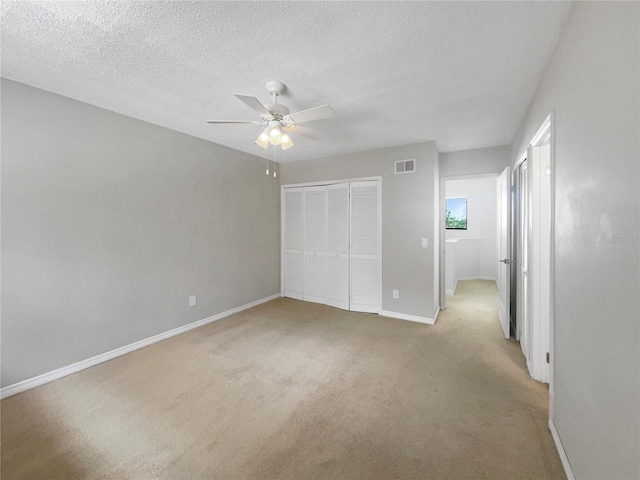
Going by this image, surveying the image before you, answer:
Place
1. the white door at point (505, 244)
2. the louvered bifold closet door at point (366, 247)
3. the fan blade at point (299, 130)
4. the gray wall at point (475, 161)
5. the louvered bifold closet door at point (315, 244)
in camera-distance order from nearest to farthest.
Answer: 1. the fan blade at point (299, 130)
2. the white door at point (505, 244)
3. the gray wall at point (475, 161)
4. the louvered bifold closet door at point (366, 247)
5. the louvered bifold closet door at point (315, 244)

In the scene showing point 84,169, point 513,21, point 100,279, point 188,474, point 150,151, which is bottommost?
point 188,474

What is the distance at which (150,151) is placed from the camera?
3012 mm

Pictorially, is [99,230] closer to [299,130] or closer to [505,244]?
[299,130]

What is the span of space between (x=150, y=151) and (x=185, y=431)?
9.05 ft

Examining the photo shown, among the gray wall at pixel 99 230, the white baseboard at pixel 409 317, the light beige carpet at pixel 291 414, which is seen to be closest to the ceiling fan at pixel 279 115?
the gray wall at pixel 99 230

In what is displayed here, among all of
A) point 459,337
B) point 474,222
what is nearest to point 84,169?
point 459,337

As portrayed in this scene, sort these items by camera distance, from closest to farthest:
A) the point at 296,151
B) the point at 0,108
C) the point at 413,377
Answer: the point at 0,108
the point at 413,377
the point at 296,151

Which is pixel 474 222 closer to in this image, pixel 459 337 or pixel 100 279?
pixel 459 337

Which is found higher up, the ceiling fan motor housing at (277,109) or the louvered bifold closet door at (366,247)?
the ceiling fan motor housing at (277,109)

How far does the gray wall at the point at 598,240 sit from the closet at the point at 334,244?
2549mm

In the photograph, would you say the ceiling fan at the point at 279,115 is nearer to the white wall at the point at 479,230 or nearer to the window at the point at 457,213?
the white wall at the point at 479,230

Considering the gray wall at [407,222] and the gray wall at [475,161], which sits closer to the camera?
the gray wall at [407,222]

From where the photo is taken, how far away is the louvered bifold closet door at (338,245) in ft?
14.1

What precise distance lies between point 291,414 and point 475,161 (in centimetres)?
395
